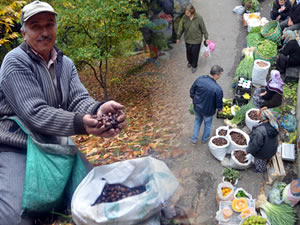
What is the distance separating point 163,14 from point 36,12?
8641mm

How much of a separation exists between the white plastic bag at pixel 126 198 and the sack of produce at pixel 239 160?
3002mm

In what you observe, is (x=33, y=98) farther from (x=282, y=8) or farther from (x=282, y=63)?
(x=282, y=8)

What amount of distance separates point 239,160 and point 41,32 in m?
4.45

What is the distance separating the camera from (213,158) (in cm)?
550

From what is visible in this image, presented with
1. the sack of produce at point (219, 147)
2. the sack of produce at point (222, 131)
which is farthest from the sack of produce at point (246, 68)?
the sack of produce at point (219, 147)

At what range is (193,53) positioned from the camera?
8.45 meters

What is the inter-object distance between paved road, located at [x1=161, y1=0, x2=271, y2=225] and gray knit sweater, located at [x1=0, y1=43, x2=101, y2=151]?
192cm

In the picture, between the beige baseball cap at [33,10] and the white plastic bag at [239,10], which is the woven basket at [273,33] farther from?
the beige baseball cap at [33,10]

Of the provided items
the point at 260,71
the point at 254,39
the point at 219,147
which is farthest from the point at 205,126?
the point at 254,39

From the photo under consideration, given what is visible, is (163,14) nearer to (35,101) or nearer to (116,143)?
(116,143)

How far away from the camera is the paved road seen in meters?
4.45

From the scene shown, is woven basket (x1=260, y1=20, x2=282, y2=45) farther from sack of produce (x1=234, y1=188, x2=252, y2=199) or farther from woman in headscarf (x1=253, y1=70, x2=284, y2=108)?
sack of produce (x1=234, y1=188, x2=252, y2=199)

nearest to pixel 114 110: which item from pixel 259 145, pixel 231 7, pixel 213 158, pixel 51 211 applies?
pixel 51 211

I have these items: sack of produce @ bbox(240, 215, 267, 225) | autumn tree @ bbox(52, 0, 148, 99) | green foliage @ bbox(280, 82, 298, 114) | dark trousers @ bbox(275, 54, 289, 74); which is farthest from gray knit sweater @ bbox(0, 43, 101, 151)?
dark trousers @ bbox(275, 54, 289, 74)
